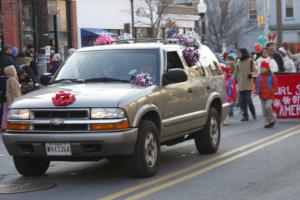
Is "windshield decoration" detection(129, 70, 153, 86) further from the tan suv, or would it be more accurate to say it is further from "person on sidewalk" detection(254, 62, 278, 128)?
"person on sidewalk" detection(254, 62, 278, 128)

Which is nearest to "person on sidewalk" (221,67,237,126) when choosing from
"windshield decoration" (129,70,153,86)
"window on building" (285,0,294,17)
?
"windshield decoration" (129,70,153,86)

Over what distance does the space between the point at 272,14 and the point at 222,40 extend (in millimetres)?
12881

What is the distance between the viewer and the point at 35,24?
2805cm

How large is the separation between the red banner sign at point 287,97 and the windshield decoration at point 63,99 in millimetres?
8654

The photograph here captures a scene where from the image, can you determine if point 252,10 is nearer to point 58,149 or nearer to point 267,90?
point 267,90

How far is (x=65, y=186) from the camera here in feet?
25.9

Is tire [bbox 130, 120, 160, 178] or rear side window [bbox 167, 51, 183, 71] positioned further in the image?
rear side window [bbox 167, 51, 183, 71]

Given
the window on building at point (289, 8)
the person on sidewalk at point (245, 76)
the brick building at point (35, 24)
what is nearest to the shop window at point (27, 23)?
the brick building at point (35, 24)

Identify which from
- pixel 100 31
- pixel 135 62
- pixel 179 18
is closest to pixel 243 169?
pixel 135 62

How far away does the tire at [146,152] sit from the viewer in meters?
7.98

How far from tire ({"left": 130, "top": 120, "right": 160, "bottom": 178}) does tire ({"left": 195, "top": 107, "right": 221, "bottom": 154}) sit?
6.10 ft

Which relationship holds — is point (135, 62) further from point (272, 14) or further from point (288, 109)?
point (272, 14)

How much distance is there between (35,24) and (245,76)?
1448 cm

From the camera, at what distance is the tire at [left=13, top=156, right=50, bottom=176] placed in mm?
8430
